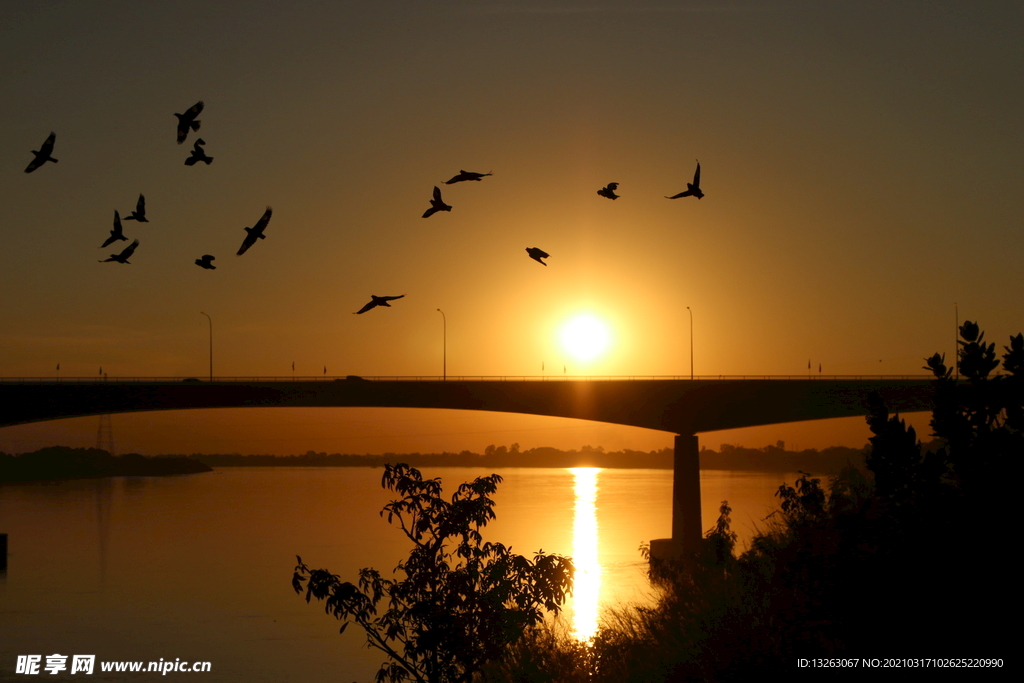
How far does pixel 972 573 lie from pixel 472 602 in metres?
9.90

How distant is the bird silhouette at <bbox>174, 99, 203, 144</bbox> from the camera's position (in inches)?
792

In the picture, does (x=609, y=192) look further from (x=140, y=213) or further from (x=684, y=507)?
(x=684, y=507)

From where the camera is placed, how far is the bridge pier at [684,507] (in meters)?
72.7

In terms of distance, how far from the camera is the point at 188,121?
67.7 feet

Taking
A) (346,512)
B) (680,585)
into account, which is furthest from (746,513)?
(680,585)

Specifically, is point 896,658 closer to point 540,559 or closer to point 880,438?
point 880,438

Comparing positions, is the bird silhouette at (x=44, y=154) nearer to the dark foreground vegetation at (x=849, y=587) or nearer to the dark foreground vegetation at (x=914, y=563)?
the dark foreground vegetation at (x=849, y=587)

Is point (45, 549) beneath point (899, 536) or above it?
beneath

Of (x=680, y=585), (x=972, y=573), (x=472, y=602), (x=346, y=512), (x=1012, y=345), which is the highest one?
(x=1012, y=345)

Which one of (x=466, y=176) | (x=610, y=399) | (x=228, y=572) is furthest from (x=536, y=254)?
(x=228, y=572)

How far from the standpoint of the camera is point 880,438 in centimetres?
1518

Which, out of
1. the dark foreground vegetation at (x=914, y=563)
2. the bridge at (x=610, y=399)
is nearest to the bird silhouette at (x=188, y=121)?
the dark foreground vegetation at (x=914, y=563)

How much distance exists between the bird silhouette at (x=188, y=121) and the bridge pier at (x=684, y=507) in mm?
56488

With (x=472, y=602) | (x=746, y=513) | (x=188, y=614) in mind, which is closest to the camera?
(x=472, y=602)
